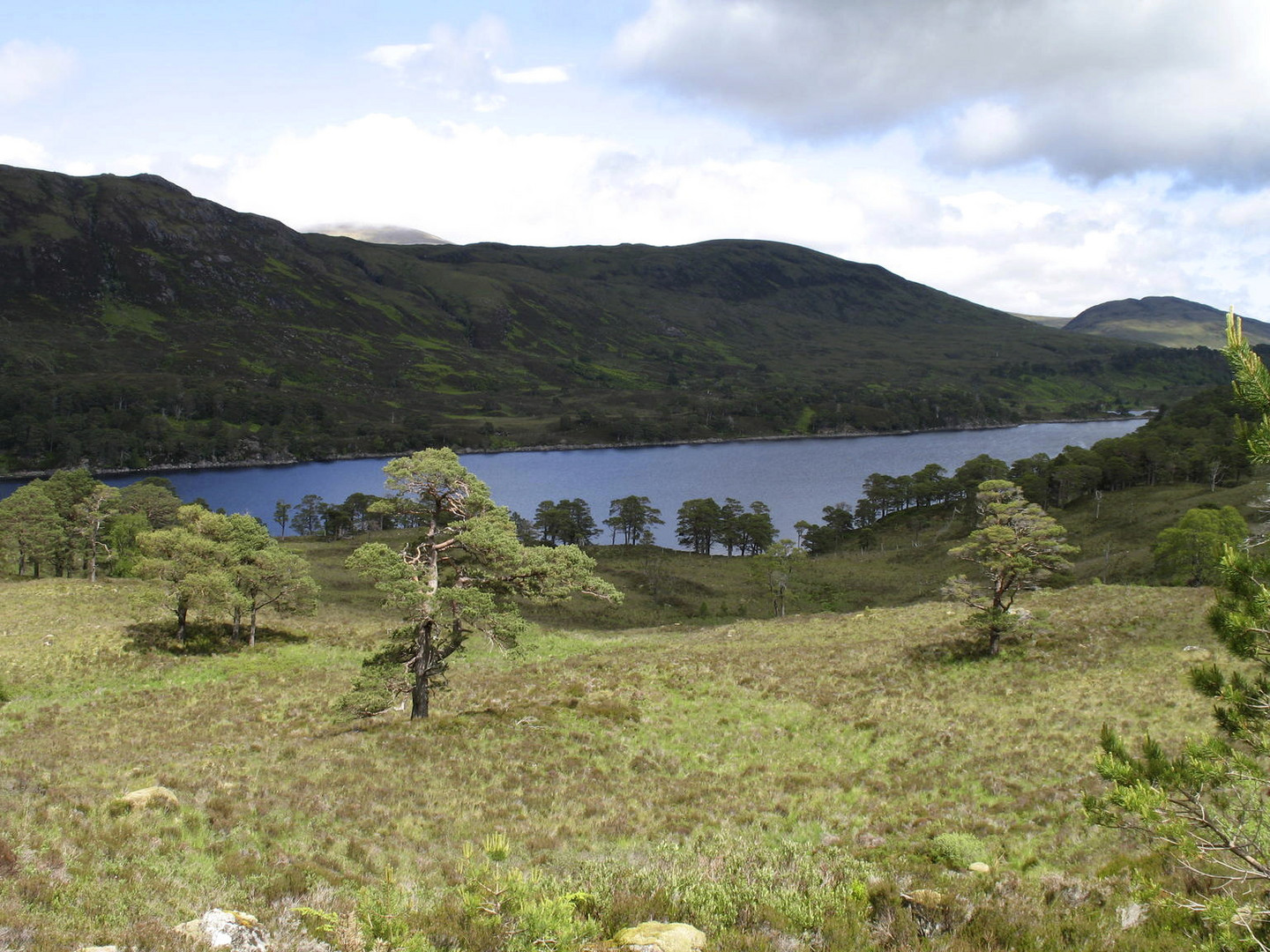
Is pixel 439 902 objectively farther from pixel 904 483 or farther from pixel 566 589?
pixel 904 483

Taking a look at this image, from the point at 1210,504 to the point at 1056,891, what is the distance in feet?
320

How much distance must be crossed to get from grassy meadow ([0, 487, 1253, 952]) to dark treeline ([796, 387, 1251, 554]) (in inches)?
3278

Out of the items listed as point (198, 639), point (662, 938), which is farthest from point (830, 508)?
point (662, 938)

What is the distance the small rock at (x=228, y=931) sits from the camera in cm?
770

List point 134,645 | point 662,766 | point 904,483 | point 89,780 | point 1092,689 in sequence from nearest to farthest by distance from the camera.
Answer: point 89,780
point 662,766
point 1092,689
point 134,645
point 904,483

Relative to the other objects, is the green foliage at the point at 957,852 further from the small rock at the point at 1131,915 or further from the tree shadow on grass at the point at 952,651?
the tree shadow on grass at the point at 952,651

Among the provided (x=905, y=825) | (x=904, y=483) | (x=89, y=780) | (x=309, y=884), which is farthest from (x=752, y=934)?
(x=904, y=483)

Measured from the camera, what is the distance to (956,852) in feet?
40.5

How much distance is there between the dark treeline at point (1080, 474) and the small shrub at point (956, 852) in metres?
108

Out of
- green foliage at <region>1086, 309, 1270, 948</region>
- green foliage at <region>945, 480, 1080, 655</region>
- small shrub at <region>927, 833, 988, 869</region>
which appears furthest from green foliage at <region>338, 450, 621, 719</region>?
green foliage at <region>945, 480, 1080, 655</region>

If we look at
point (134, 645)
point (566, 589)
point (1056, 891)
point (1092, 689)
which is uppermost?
point (566, 589)

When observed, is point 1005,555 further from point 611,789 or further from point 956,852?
point 611,789

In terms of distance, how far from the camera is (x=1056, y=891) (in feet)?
33.5

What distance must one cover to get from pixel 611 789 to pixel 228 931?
1102 cm
